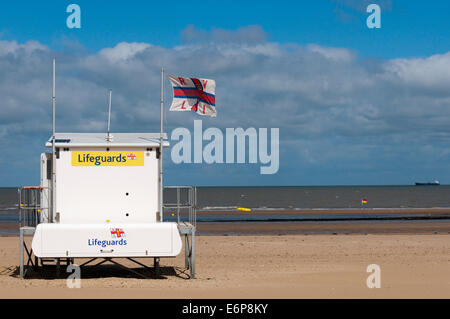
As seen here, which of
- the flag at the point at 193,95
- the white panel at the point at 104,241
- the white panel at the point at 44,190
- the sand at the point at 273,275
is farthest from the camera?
the white panel at the point at 44,190

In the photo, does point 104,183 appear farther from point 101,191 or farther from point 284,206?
point 284,206

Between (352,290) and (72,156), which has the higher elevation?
(72,156)

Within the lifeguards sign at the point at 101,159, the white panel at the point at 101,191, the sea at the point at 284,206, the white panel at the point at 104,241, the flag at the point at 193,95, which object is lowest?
the sea at the point at 284,206

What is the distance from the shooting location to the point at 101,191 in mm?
18375

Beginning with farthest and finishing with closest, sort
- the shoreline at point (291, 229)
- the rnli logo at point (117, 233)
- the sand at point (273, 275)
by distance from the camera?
the shoreline at point (291, 229) < the rnli logo at point (117, 233) < the sand at point (273, 275)

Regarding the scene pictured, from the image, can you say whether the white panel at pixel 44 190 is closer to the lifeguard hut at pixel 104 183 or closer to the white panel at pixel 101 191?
the lifeguard hut at pixel 104 183

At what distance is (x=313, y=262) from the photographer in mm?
23828

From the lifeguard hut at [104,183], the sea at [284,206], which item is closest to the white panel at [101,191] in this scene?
the lifeguard hut at [104,183]

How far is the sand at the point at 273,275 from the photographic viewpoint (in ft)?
53.8

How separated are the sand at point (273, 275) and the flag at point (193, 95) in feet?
15.4
